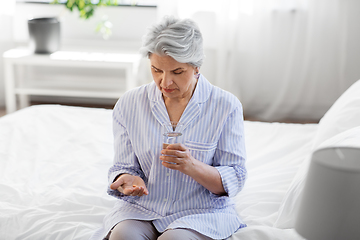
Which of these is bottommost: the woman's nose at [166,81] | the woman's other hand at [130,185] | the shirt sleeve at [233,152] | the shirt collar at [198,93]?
the woman's other hand at [130,185]

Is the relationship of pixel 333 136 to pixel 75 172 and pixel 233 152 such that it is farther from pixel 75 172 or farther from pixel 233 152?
pixel 75 172

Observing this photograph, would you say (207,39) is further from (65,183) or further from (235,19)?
(65,183)

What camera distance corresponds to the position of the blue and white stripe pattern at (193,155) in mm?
1310

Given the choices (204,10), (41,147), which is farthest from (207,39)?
(41,147)

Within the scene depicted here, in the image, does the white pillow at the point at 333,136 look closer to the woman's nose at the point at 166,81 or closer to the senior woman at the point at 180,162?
the senior woman at the point at 180,162

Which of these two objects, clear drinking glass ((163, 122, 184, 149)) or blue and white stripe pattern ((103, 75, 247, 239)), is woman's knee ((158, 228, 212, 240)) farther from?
clear drinking glass ((163, 122, 184, 149))

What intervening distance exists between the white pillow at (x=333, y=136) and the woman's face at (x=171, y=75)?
43cm

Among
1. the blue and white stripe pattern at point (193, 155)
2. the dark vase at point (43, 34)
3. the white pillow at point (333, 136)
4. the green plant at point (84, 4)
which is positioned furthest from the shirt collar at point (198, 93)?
the dark vase at point (43, 34)

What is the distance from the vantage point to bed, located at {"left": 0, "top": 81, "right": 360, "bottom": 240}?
1.32 m

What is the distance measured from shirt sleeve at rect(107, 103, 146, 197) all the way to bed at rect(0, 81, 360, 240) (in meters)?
0.18

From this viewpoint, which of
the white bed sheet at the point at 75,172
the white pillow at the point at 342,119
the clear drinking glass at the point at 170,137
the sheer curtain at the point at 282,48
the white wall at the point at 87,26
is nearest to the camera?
the clear drinking glass at the point at 170,137

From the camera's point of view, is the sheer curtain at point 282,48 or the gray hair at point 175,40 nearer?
the gray hair at point 175,40

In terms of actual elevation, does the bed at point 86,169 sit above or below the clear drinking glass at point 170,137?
below

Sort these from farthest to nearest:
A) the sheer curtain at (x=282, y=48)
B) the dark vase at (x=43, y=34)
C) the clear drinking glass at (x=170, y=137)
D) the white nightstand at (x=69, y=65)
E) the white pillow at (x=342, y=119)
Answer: the sheer curtain at (x=282, y=48), the dark vase at (x=43, y=34), the white nightstand at (x=69, y=65), the white pillow at (x=342, y=119), the clear drinking glass at (x=170, y=137)
